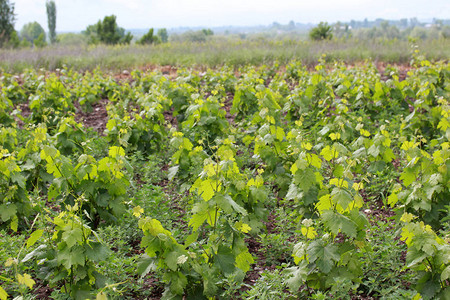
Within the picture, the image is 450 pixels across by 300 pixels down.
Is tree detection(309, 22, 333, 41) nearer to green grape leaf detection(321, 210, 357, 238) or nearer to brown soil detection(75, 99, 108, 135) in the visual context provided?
brown soil detection(75, 99, 108, 135)

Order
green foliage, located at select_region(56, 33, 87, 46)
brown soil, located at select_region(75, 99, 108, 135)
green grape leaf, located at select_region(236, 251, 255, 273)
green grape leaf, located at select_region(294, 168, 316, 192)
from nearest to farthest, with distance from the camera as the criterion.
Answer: green grape leaf, located at select_region(236, 251, 255, 273) < green grape leaf, located at select_region(294, 168, 316, 192) < brown soil, located at select_region(75, 99, 108, 135) < green foliage, located at select_region(56, 33, 87, 46)

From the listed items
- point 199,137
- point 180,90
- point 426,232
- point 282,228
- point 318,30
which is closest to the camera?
point 426,232

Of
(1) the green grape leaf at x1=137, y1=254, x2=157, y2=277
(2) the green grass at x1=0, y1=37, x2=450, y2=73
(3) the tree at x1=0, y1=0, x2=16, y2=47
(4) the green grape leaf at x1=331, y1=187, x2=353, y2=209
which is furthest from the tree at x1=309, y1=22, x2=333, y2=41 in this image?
(3) the tree at x1=0, y1=0, x2=16, y2=47

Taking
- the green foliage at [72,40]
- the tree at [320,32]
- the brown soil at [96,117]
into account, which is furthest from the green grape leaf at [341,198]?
the green foliage at [72,40]

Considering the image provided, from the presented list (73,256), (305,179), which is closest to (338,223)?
(305,179)

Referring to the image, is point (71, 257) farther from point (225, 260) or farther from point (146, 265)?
point (225, 260)

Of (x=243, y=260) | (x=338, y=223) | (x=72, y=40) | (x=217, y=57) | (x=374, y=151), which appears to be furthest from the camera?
Result: (x=72, y=40)

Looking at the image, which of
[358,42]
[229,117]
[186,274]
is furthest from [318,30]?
[186,274]

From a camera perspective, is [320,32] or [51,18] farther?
[51,18]

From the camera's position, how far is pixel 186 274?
7.85 ft

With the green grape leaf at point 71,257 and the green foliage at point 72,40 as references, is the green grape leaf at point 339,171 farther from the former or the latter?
the green foliage at point 72,40

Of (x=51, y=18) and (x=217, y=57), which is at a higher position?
(x=51, y=18)

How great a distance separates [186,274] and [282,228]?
1.28 metres

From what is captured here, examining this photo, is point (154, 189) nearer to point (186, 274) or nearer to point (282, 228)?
point (282, 228)
